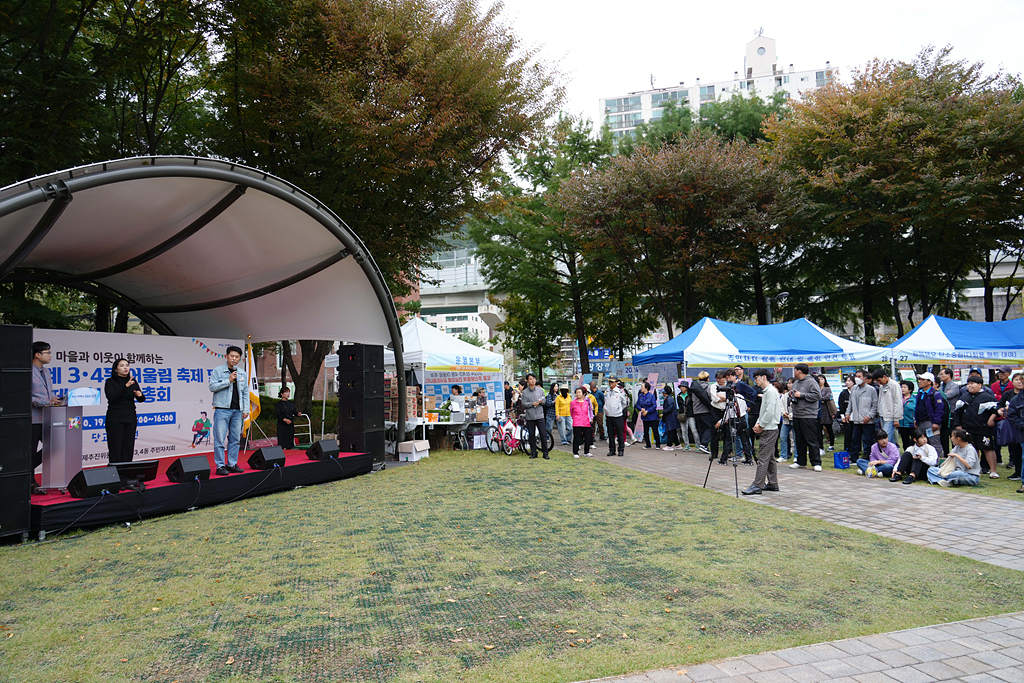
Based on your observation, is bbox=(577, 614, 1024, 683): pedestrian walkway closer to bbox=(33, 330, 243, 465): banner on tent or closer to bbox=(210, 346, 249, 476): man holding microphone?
bbox=(210, 346, 249, 476): man holding microphone

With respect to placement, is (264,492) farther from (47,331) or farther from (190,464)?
(47,331)

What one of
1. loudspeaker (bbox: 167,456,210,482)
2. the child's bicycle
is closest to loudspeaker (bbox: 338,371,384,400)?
loudspeaker (bbox: 167,456,210,482)

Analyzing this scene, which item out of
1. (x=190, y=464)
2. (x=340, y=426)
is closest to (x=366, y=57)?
(x=340, y=426)

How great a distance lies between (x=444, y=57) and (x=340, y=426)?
710 cm

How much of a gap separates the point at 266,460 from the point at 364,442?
7.88 ft

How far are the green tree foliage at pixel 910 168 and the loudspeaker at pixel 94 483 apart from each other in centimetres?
1960

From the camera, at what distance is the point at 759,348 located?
14727 mm

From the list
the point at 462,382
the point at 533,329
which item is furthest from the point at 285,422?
the point at 533,329

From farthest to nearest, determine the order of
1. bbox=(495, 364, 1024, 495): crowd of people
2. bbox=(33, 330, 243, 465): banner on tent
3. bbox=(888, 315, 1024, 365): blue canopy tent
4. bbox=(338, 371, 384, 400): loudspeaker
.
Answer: bbox=(888, 315, 1024, 365): blue canopy tent
bbox=(338, 371, 384, 400): loudspeaker
bbox=(33, 330, 243, 465): banner on tent
bbox=(495, 364, 1024, 495): crowd of people

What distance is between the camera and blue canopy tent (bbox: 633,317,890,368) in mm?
14219

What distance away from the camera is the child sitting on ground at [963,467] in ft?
29.3

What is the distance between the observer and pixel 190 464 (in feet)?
26.6

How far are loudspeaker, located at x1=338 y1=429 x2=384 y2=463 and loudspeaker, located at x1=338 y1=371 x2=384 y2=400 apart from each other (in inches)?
26.2

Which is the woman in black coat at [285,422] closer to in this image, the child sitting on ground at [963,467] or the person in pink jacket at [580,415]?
the person in pink jacket at [580,415]
